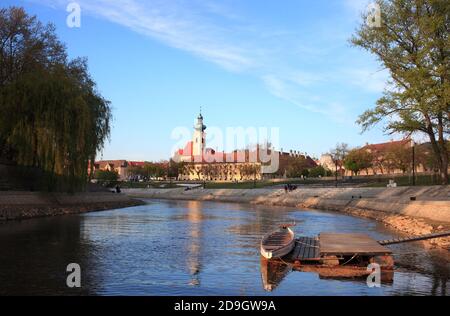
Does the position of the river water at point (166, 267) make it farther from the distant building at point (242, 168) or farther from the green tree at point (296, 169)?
the distant building at point (242, 168)

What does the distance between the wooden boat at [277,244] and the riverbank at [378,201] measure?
7.23 m

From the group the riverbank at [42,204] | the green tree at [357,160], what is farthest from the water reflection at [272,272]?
the green tree at [357,160]

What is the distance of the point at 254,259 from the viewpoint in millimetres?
20641

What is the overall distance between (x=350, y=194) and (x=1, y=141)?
42127mm

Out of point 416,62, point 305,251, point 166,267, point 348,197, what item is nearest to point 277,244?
point 305,251

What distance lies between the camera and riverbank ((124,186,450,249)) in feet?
104

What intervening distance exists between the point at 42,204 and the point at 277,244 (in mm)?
28344

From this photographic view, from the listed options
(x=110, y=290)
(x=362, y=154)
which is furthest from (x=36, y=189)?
(x=362, y=154)

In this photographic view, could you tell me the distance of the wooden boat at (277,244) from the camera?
64.2ft

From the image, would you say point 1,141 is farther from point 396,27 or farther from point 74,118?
point 396,27

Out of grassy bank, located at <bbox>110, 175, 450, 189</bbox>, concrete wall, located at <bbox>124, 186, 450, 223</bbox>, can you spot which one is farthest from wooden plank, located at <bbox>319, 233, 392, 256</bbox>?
grassy bank, located at <bbox>110, 175, 450, 189</bbox>

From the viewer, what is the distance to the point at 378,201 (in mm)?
50750

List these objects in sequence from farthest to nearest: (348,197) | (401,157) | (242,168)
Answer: (242,168)
(401,157)
(348,197)

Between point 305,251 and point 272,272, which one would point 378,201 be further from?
point 272,272
